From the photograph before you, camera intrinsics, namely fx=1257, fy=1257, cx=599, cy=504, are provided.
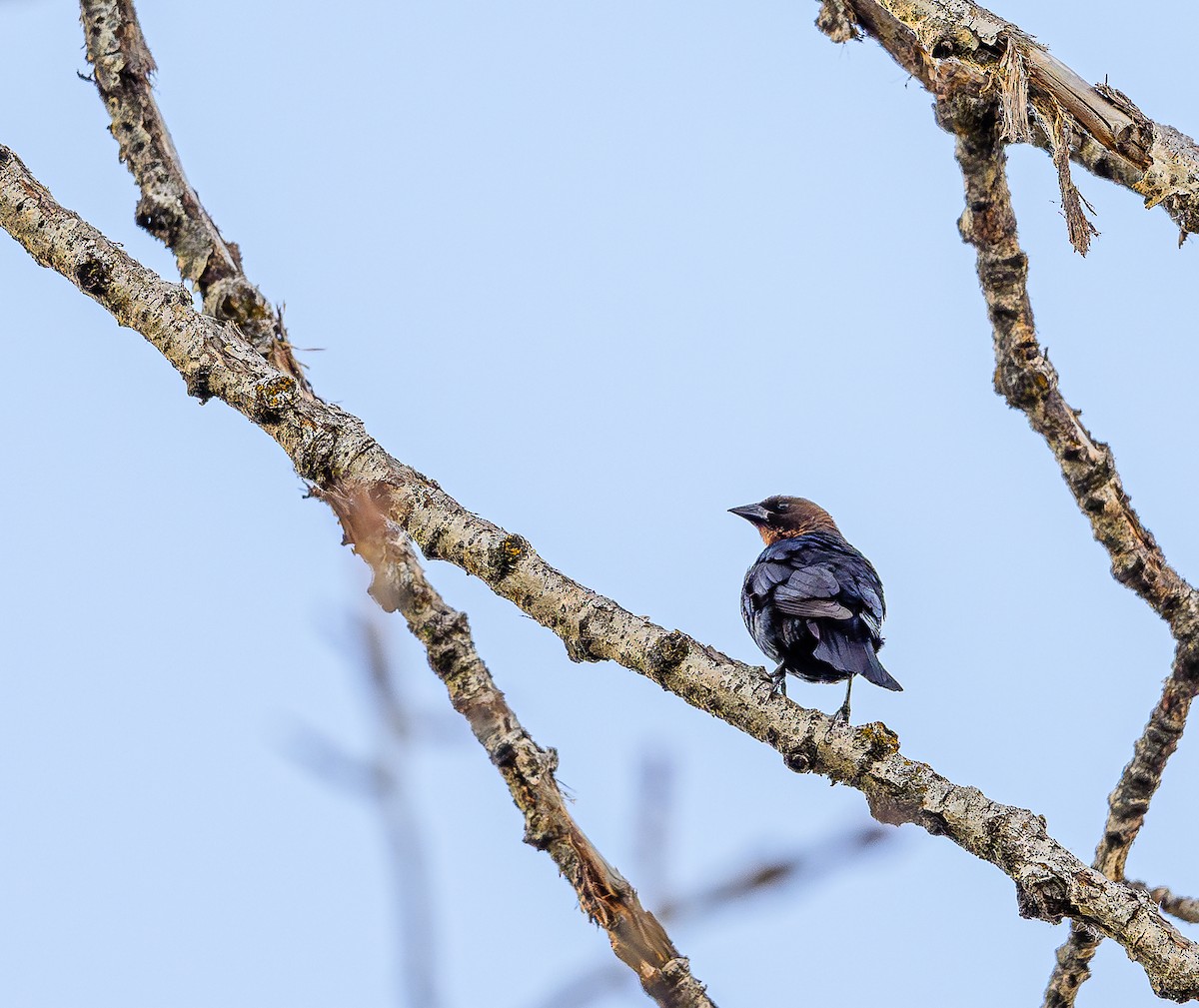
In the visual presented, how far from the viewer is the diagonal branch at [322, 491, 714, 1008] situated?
11.3 ft

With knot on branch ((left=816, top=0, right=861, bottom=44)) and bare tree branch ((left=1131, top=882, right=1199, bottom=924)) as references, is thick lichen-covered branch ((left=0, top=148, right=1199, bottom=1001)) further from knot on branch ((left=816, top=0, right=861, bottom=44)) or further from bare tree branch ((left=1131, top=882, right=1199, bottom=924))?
knot on branch ((left=816, top=0, right=861, bottom=44))

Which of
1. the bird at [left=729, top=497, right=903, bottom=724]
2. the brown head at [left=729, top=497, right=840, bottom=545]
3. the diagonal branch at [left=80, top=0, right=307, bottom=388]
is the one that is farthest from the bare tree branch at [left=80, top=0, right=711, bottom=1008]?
the brown head at [left=729, top=497, right=840, bottom=545]

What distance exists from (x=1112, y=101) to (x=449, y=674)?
3.08 m

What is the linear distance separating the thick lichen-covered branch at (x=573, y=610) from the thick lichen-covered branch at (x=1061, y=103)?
1.85 metres

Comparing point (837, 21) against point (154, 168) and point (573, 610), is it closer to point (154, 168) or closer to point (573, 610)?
point (573, 610)

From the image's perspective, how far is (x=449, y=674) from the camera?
4.93m

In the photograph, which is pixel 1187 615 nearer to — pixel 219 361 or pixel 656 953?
pixel 656 953

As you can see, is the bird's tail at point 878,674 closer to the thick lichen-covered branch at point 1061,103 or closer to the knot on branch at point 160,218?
the thick lichen-covered branch at point 1061,103

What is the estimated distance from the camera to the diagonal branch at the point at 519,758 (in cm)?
346

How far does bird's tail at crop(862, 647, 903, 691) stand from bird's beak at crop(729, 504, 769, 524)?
9.44 feet

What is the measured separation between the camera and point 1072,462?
18.1ft

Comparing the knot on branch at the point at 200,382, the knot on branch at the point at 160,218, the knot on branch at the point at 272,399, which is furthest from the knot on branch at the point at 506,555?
the knot on branch at the point at 160,218

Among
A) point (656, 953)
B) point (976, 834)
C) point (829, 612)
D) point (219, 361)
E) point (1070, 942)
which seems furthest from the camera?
point (829, 612)

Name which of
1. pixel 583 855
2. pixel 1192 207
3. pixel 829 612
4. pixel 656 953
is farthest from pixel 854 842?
pixel 829 612
